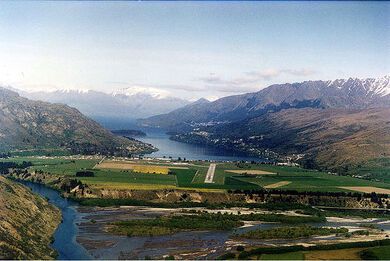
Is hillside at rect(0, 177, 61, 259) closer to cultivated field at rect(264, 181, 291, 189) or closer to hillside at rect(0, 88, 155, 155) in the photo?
cultivated field at rect(264, 181, 291, 189)

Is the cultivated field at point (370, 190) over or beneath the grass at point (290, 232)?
over

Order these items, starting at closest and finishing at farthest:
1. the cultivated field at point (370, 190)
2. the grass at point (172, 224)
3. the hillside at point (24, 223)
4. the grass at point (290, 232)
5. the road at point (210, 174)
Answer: the hillside at point (24, 223)
the grass at point (172, 224)
the grass at point (290, 232)
the cultivated field at point (370, 190)
the road at point (210, 174)

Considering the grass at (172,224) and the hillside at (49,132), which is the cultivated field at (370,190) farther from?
the hillside at (49,132)

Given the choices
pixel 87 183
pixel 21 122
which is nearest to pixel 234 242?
pixel 87 183

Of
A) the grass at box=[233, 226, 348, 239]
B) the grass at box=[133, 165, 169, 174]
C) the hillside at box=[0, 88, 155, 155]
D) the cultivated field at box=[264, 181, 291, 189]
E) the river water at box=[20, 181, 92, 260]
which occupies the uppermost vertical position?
the hillside at box=[0, 88, 155, 155]

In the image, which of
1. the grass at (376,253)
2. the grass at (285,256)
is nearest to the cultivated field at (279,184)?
the grass at (376,253)

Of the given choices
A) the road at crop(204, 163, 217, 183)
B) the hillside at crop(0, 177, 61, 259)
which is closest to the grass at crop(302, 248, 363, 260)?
the hillside at crop(0, 177, 61, 259)

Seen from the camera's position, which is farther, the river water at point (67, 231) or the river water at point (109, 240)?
the river water at point (109, 240)
